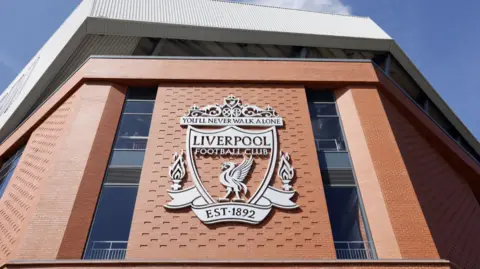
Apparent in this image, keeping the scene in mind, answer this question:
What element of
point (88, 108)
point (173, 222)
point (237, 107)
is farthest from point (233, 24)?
point (173, 222)

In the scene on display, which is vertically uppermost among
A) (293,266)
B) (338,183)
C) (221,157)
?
(221,157)

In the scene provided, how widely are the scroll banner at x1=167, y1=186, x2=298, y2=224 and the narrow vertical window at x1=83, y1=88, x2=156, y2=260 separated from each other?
1.34m

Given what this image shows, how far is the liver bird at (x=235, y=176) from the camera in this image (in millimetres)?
9683

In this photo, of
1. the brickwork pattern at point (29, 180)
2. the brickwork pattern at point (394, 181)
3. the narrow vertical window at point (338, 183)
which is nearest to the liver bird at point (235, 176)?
the narrow vertical window at point (338, 183)

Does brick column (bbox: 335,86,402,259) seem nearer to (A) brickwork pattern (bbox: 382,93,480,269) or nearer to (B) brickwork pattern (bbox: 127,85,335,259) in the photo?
(B) brickwork pattern (bbox: 127,85,335,259)

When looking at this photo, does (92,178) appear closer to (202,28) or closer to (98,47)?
(98,47)

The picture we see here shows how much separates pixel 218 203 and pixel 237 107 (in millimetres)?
3605

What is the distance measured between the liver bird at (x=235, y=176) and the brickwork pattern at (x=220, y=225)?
203mm

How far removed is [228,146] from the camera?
1066cm

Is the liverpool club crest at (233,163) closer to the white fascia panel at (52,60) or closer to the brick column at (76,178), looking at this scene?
the brick column at (76,178)

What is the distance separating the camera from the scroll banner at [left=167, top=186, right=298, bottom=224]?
30.0 ft

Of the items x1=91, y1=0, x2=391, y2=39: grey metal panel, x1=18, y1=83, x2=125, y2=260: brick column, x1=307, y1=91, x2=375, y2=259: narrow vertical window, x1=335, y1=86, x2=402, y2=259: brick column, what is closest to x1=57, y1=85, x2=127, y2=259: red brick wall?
x1=18, y1=83, x2=125, y2=260: brick column

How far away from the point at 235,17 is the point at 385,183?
10.1 meters

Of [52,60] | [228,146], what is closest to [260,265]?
[228,146]
